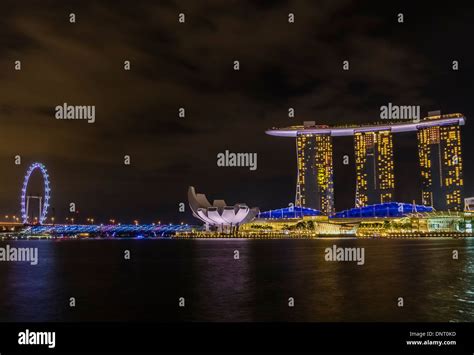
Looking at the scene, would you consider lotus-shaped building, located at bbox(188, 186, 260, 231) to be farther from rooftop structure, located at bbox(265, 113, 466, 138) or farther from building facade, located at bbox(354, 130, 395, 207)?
rooftop structure, located at bbox(265, 113, 466, 138)

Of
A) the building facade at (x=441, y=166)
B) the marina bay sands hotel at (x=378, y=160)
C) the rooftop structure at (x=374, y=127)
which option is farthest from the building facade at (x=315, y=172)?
the building facade at (x=441, y=166)

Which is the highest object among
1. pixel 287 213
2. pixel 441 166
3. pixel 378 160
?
pixel 378 160

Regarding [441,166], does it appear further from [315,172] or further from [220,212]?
[220,212]

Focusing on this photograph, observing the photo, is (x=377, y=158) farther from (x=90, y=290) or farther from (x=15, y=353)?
(x=15, y=353)

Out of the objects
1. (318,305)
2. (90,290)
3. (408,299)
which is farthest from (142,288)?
(408,299)

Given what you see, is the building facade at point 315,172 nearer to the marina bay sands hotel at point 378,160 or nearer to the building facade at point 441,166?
the marina bay sands hotel at point 378,160

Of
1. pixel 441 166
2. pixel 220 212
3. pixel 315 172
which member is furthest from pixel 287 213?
pixel 441 166

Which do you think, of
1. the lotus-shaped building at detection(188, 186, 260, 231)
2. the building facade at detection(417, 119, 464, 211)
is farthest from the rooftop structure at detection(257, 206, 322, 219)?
the building facade at detection(417, 119, 464, 211)
